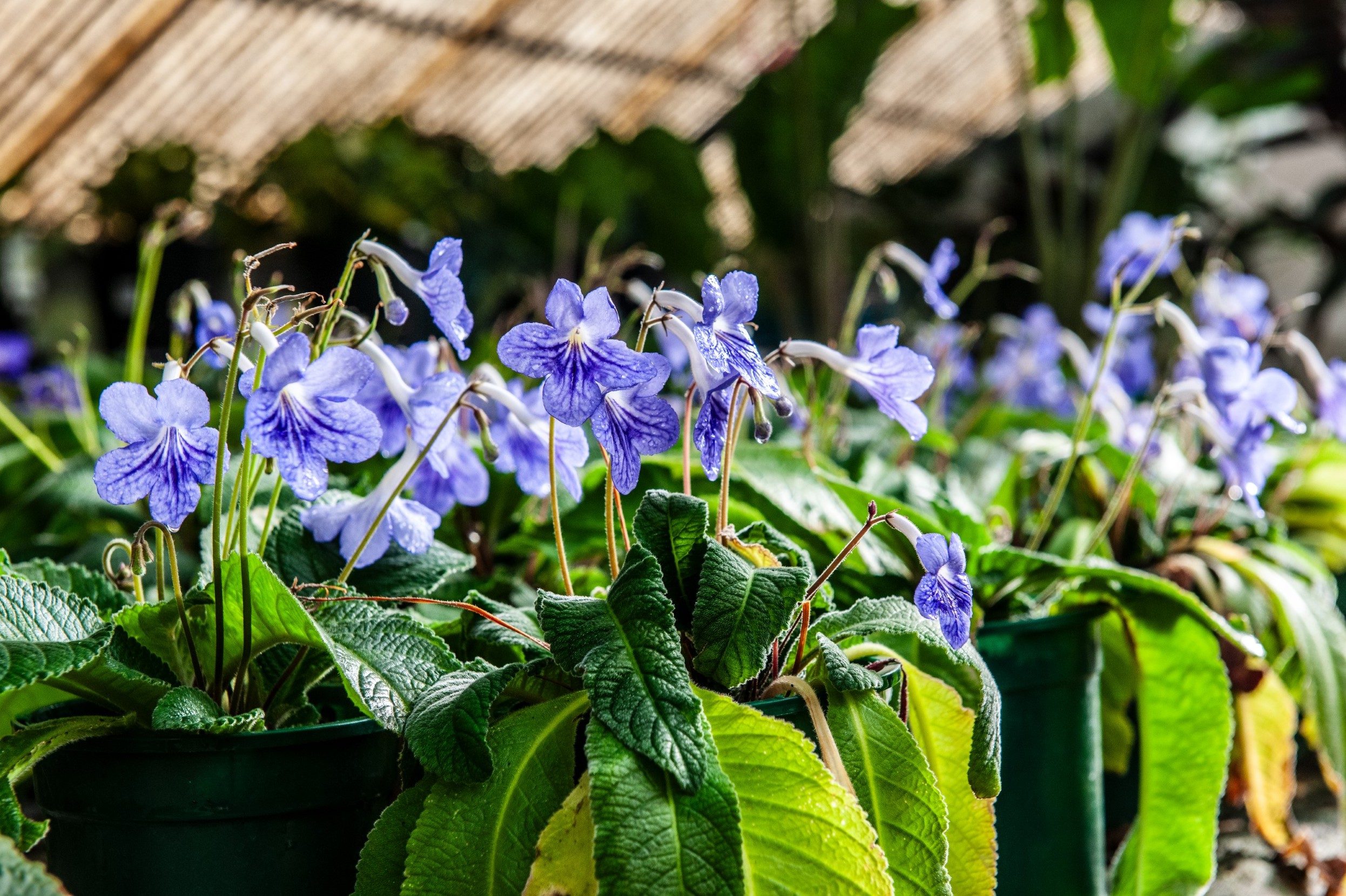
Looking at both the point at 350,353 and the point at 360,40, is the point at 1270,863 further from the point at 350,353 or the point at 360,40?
the point at 360,40

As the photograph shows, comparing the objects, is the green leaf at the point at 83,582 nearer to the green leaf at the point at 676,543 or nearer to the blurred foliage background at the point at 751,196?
the green leaf at the point at 676,543

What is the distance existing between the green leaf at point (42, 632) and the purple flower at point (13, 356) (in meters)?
2.79

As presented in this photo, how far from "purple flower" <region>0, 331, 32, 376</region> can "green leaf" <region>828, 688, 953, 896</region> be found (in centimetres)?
307

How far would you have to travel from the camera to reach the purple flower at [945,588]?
2.53 ft

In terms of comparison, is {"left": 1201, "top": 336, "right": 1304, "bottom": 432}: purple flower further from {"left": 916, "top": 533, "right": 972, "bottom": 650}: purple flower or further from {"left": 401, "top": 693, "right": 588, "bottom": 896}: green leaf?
Result: {"left": 401, "top": 693, "right": 588, "bottom": 896}: green leaf

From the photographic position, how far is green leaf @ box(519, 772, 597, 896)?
30.4 inches

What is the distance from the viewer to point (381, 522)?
952 mm

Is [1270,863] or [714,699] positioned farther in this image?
[1270,863]

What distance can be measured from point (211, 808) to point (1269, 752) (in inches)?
46.6

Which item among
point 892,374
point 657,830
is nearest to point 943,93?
point 892,374

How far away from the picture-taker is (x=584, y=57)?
5.85 m

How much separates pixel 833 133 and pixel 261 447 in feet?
11.0

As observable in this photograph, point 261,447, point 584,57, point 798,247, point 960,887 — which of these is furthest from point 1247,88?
point 261,447

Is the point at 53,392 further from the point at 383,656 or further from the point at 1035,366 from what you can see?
the point at 1035,366
